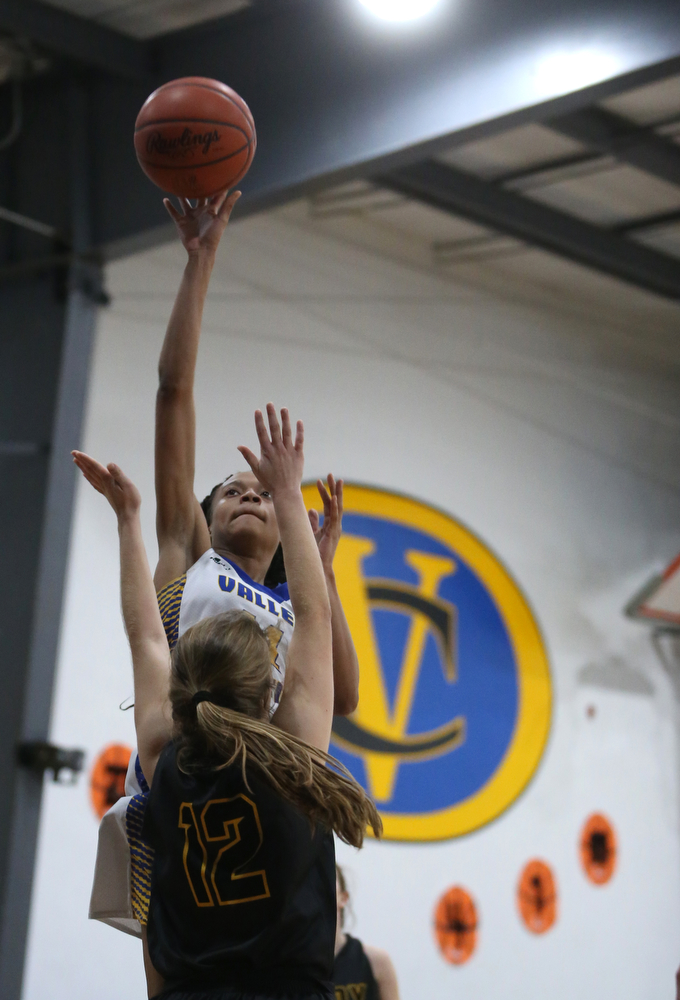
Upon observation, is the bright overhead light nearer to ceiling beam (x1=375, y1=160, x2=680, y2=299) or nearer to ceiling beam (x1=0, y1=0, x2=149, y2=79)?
ceiling beam (x1=0, y1=0, x2=149, y2=79)

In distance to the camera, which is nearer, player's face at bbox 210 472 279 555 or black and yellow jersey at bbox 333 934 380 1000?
player's face at bbox 210 472 279 555

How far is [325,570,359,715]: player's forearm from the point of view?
2.57 metres

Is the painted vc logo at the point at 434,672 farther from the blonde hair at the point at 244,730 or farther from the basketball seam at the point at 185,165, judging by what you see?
the blonde hair at the point at 244,730

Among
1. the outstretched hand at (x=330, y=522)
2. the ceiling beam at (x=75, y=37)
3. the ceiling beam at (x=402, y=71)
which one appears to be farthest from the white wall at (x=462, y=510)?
the outstretched hand at (x=330, y=522)

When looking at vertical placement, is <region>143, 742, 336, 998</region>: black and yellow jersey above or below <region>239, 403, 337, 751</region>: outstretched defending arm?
below

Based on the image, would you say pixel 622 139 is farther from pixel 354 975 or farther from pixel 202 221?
pixel 354 975

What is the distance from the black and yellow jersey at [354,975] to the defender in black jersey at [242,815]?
2471 millimetres

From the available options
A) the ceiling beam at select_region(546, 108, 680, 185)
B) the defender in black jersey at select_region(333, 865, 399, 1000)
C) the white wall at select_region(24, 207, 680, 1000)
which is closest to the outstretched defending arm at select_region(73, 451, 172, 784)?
the defender in black jersey at select_region(333, 865, 399, 1000)

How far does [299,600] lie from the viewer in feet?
7.02

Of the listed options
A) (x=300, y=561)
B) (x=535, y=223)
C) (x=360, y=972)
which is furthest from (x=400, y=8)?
(x=360, y=972)

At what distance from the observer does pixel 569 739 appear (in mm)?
7273

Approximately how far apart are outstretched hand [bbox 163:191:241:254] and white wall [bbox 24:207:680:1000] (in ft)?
9.32

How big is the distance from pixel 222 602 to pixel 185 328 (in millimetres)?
675

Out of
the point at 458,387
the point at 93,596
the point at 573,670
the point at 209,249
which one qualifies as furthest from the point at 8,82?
the point at 573,670
